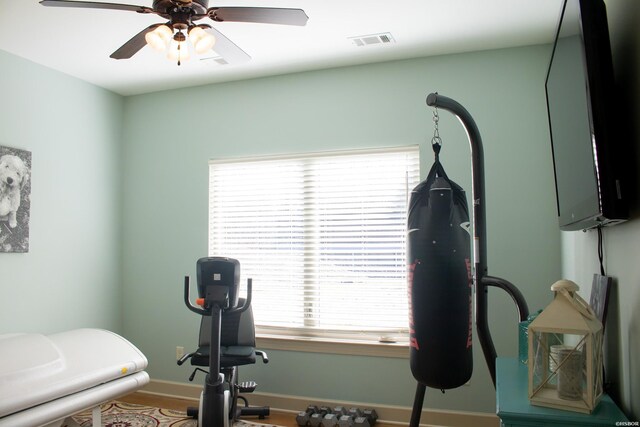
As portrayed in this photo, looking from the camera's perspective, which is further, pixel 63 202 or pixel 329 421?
pixel 63 202

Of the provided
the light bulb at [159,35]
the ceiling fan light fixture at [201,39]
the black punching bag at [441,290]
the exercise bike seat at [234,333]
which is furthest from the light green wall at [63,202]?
the black punching bag at [441,290]

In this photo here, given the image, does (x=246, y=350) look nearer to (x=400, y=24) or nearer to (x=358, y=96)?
(x=358, y=96)

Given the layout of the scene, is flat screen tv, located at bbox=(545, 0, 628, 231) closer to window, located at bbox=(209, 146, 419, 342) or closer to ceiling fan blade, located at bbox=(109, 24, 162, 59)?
ceiling fan blade, located at bbox=(109, 24, 162, 59)

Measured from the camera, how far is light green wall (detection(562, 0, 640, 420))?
1402 mm

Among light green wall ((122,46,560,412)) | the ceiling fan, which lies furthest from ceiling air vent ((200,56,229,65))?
the ceiling fan

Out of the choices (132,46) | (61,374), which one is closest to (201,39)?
(132,46)

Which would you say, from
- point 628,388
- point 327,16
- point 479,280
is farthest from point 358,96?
point 628,388

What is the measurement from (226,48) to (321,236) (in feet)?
6.08

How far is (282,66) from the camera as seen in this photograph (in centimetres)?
411

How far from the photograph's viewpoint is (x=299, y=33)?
11.3 ft

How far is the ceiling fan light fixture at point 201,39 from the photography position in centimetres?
244

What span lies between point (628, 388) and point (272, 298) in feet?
10.1

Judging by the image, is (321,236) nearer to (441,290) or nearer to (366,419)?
(366,419)

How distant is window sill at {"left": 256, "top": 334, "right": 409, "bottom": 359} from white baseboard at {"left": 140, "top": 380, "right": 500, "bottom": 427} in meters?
0.38
